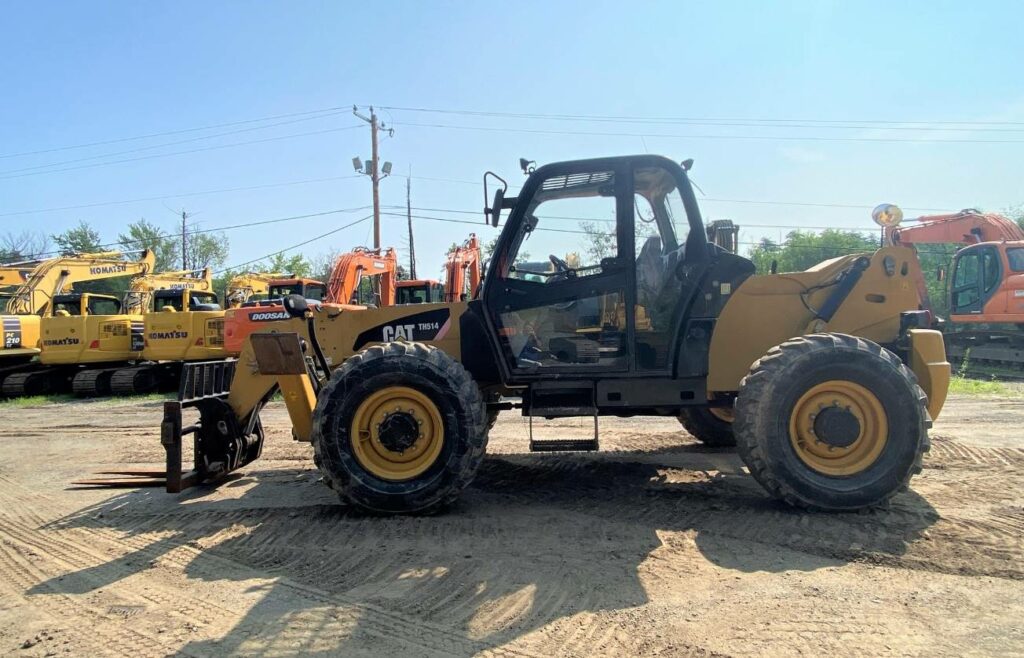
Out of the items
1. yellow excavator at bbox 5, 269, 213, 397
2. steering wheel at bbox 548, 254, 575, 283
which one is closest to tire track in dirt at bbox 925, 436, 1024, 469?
steering wheel at bbox 548, 254, 575, 283

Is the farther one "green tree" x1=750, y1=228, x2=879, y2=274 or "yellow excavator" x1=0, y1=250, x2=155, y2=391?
"green tree" x1=750, y1=228, x2=879, y2=274

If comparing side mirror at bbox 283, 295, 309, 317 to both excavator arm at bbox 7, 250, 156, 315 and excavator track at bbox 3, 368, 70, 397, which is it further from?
excavator arm at bbox 7, 250, 156, 315

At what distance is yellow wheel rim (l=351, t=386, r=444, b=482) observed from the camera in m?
4.64

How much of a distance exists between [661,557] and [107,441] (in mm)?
7887

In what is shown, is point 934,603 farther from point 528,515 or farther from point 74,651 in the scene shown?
point 74,651

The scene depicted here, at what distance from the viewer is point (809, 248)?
28703 millimetres

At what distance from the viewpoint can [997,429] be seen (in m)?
7.26

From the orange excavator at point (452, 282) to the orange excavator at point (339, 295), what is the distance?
0.49m

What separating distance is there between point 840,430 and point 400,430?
3.11m

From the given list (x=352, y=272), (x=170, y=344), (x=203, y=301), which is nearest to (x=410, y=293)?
(x=352, y=272)

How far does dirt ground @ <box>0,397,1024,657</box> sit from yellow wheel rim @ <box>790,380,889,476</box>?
40 cm

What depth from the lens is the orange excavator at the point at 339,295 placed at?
1448cm

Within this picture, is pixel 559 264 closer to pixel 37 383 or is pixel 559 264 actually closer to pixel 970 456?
pixel 970 456

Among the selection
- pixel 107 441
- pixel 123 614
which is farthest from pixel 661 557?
pixel 107 441
